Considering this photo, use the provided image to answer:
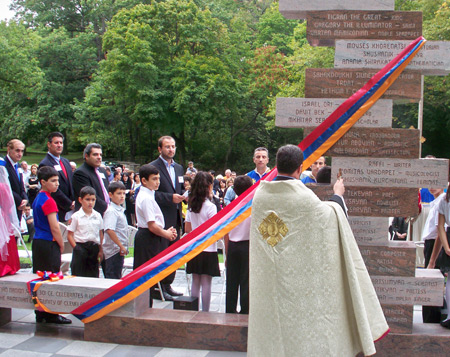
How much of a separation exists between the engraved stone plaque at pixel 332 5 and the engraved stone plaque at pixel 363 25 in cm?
4

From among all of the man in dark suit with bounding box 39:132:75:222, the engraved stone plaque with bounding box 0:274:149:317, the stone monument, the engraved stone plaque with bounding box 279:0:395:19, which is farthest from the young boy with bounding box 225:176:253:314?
the man in dark suit with bounding box 39:132:75:222

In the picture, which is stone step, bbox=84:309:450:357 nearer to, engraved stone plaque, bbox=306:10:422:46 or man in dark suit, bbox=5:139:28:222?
engraved stone plaque, bbox=306:10:422:46

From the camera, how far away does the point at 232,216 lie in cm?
492

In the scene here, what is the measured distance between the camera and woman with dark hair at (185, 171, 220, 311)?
5.84 m

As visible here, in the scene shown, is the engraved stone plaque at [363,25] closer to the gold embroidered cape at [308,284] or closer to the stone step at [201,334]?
the gold embroidered cape at [308,284]

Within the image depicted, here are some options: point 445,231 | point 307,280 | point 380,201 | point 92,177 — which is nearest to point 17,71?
point 92,177

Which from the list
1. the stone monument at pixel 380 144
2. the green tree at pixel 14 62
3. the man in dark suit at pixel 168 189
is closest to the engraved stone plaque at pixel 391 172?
the stone monument at pixel 380 144

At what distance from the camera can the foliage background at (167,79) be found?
27.7 metres

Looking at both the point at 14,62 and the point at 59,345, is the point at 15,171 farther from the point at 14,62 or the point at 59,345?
the point at 14,62

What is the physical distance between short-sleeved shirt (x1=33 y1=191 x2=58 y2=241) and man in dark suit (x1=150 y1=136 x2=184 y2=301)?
1.65 meters

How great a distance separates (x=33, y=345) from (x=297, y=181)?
320cm

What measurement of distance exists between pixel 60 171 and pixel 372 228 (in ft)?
14.4

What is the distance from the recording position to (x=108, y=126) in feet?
117

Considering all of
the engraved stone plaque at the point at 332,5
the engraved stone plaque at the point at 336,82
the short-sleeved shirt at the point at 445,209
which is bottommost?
the short-sleeved shirt at the point at 445,209
